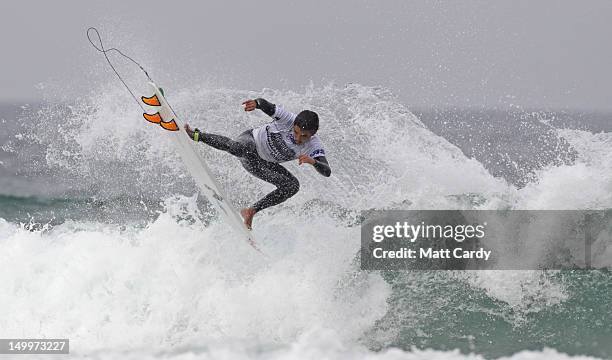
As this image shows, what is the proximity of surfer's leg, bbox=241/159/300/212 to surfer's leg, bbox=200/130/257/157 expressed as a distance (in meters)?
0.13

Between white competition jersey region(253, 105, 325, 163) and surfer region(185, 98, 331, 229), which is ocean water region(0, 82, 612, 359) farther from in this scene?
white competition jersey region(253, 105, 325, 163)

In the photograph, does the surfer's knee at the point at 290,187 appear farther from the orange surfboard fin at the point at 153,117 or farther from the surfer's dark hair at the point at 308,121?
the orange surfboard fin at the point at 153,117

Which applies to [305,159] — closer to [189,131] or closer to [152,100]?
[189,131]

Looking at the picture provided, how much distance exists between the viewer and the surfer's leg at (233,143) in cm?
742

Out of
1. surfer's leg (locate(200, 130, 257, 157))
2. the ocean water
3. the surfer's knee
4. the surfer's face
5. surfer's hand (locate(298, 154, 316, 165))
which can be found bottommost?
the ocean water

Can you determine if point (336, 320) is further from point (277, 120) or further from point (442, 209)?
point (442, 209)

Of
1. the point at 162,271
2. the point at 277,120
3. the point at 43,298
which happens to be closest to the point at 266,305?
the point at 162,271

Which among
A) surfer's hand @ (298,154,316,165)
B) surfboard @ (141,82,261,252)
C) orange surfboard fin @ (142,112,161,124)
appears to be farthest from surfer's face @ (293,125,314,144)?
orange surfboard fin @ (142,112,161,124)

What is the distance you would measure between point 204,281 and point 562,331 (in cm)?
413

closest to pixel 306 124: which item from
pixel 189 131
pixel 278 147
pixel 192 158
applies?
pixel 278 147

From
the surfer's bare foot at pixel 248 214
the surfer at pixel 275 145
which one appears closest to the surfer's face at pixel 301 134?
the surfer at pixel 275 145

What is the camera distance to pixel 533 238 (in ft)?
30.0

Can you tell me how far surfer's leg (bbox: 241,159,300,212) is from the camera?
7.61m

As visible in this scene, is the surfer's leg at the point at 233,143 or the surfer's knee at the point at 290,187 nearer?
the surfer's leg at the point at 233,143
